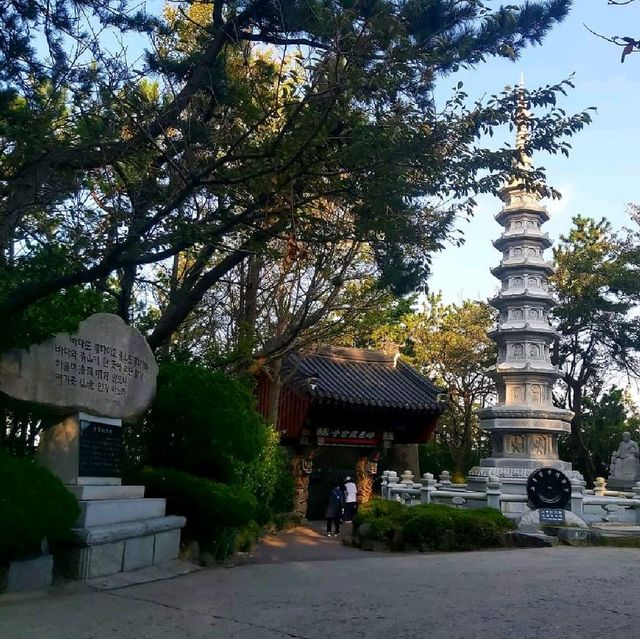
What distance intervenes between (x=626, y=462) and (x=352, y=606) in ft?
77.1

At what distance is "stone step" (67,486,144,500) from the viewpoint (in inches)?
304

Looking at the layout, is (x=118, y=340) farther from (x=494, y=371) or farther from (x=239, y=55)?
(x=494, y=371)

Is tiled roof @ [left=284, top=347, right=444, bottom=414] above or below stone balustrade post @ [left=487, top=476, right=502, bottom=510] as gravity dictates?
above

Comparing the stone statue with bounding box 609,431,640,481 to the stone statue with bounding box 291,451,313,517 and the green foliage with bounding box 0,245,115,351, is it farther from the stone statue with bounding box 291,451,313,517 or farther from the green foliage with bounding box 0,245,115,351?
the green foliage with bounding box 0,245,115,351

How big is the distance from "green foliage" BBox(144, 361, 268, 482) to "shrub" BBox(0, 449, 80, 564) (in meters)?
2.62

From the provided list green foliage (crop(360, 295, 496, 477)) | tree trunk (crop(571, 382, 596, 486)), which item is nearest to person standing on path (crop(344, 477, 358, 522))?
green foliage (crop(360, 295, 496, 477))

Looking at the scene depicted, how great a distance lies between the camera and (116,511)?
313 inches

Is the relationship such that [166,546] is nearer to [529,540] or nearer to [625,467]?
[529,540]

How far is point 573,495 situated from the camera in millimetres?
16203

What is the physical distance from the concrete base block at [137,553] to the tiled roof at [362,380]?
9.80 metres

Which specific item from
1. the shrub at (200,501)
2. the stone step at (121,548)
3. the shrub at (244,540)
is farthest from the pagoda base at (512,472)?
the stone step at (121,548)

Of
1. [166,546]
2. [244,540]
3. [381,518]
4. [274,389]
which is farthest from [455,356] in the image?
[166,546]

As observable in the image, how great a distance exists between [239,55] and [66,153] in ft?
9.20

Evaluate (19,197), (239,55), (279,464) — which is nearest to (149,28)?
(239,55)
